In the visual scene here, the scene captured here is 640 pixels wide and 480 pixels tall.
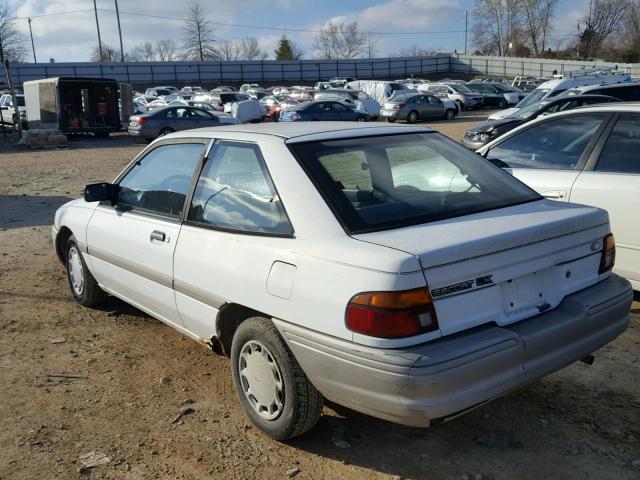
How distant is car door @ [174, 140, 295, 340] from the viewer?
3049mm

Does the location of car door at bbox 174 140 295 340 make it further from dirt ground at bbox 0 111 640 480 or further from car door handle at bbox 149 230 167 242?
dirt ground at bbox 0 111 640 480

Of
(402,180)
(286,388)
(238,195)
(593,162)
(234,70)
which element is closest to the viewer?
(286,388)

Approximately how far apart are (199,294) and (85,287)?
→ 6.84ft

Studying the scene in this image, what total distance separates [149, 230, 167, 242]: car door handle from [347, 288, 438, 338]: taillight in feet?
5.59

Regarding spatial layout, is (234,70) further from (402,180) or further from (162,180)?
(402,180)

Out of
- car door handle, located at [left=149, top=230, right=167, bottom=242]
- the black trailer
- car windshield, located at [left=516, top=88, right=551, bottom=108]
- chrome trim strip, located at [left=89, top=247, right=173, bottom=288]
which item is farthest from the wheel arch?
the black trailer

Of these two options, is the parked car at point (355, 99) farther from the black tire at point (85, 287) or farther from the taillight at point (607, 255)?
the taillight at point (607, 255)

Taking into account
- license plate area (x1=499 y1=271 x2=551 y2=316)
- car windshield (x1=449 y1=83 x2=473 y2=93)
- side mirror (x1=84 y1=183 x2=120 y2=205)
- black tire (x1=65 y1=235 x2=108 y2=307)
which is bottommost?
black tire (x1=65 y1=235 x2=108 y2=307)

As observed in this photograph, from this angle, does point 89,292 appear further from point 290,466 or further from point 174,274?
point 290,466

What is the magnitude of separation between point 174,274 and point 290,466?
135cm

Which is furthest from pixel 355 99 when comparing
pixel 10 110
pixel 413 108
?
pixel 10 110

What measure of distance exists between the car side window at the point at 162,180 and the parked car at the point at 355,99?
2529 cm

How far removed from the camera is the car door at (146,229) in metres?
3.81

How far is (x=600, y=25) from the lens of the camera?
81312mm
